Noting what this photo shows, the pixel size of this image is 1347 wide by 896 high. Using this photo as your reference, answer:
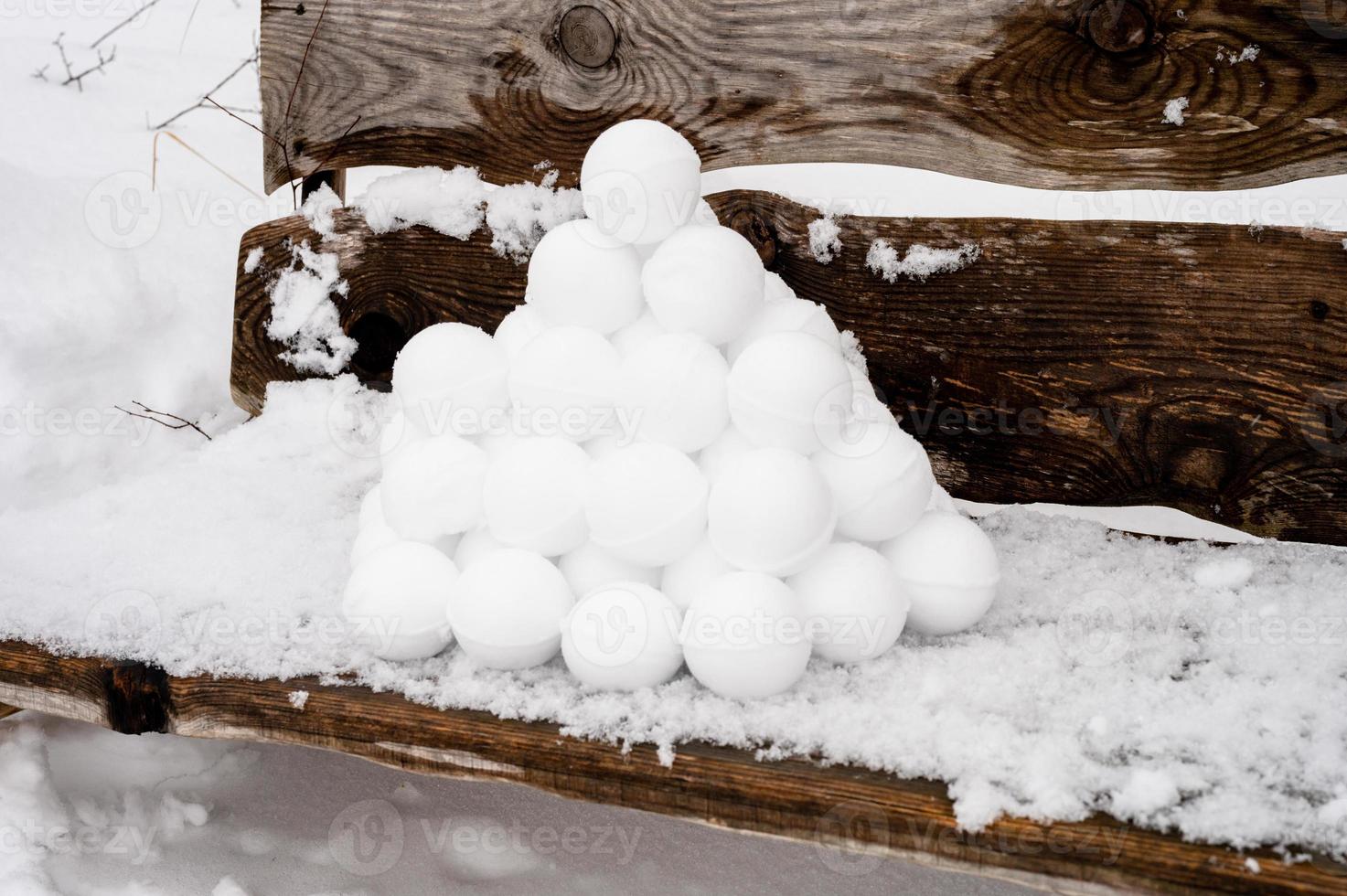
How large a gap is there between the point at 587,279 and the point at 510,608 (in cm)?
39

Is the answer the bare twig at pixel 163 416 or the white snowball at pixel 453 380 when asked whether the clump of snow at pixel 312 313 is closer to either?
the bare twig at pixel 163 416

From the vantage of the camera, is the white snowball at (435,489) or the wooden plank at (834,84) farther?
the wooden plank at (834,84)

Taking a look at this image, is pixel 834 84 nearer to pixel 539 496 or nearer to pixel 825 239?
pixel 825 239

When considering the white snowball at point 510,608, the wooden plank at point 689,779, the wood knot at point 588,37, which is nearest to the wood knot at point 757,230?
the wood knot at point 588,37

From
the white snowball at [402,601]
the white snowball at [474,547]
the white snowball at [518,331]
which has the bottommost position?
the white snowball at [402,601]

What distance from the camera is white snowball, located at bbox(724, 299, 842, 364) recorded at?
4.50 ft

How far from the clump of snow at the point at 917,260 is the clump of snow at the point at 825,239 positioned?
51 millimetres

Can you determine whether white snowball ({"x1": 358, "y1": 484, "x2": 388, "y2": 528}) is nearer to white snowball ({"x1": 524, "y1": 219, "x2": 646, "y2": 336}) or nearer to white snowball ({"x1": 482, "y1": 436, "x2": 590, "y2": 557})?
white snowball ({"x1": 482, "y1": 436, "x2": 590, "y2": 557})

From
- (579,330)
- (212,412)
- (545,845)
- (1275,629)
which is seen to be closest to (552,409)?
(579,330)

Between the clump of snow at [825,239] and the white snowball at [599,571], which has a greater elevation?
the clump of snow at [825,239]

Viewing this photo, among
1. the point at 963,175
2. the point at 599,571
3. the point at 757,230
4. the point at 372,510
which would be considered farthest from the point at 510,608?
the point at 963,175

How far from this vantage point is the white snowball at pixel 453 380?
140 cm

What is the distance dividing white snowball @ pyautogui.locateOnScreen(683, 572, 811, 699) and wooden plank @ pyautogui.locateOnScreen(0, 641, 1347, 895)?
8 cm

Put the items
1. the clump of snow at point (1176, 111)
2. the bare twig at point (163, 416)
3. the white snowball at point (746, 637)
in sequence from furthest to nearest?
the bare twig at point (163, 416), the clump of snow at point (1176, 111), the white snowball at point (746, 637)
